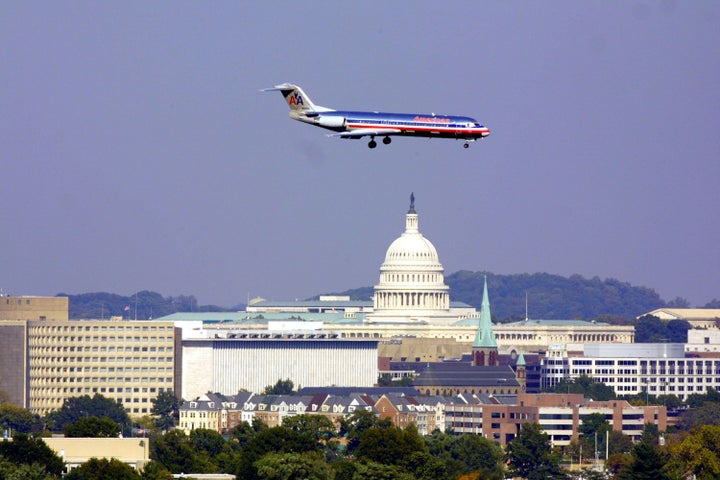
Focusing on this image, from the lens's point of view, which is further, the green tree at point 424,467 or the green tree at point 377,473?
the green tree at point 424,467

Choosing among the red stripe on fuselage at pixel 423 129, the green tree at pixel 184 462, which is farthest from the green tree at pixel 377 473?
the red stripe on fuselage at pixel 423 129

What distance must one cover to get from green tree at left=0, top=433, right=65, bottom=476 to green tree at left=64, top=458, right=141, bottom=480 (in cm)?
375

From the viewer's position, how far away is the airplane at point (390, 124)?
151 metres

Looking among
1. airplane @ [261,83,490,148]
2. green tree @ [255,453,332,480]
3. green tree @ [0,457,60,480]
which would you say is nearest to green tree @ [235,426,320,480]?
green tree @ [255,453,332,480]

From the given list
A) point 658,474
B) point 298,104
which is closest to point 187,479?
point 298,104

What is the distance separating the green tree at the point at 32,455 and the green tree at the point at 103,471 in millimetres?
3754

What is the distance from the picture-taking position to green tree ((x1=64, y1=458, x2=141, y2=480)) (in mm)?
161000

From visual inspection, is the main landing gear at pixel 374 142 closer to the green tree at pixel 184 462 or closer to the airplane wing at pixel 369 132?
the airplane wing at pixel 369 132

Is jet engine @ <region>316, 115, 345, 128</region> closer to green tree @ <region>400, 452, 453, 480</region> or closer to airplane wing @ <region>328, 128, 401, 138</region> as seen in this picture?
airplane wing @ <region>328, 128, 401, 138</region>

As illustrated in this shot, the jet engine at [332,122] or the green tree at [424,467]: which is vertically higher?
the jet engine at [332,122]

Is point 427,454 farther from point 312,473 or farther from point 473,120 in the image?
point 473,120

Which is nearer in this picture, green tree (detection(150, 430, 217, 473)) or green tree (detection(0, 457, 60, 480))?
green tree (detection(0, 457, 60, 480))

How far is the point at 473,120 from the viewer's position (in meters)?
156

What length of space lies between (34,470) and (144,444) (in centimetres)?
2216
